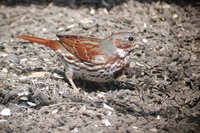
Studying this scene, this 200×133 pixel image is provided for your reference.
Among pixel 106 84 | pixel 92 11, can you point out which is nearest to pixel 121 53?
pixel 106 84

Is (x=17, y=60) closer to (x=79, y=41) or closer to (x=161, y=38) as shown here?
(x=79, y=41)

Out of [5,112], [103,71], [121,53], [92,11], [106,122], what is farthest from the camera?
[92,11]

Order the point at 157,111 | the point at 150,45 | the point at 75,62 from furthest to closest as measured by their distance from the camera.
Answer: the point at 150,45, the point at 75,62, the point at 157,111

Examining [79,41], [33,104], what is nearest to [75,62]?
[79,41]

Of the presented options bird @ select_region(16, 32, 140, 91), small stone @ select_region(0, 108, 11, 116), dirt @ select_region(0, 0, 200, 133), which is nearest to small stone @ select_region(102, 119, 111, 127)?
dirt @ select_region(0, 0, 200, 133)

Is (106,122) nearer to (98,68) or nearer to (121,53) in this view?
(98,68)

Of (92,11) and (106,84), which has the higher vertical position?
(92,11)
